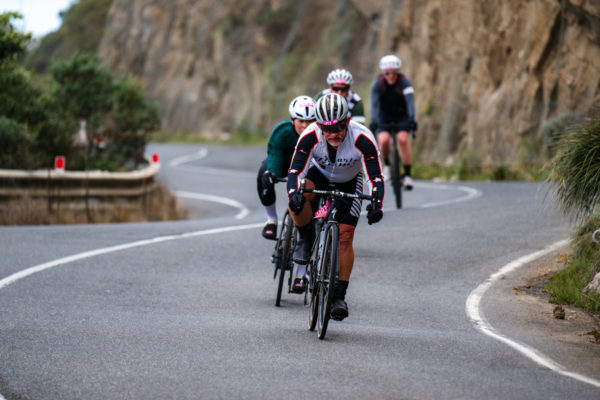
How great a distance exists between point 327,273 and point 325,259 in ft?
0.37

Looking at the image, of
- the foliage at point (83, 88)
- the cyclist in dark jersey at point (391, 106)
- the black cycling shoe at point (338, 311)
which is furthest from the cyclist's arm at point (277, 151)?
the foliage at point (83, 88)

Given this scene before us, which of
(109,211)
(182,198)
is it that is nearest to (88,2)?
(182,198)

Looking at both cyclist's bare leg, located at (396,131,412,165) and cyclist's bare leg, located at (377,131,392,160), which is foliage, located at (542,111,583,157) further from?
cyclist's bare leg, located at (377,131,392,160)

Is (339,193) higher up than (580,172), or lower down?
lower down

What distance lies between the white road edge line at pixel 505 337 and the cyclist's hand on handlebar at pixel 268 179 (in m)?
2.24

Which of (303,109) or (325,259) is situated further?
(303,109)

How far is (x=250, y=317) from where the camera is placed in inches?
332

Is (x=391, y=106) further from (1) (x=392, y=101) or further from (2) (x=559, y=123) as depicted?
(2) (x=559, y=123)

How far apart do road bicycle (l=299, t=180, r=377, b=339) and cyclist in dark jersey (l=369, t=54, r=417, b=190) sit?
706cm

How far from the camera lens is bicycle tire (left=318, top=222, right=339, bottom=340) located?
731cm

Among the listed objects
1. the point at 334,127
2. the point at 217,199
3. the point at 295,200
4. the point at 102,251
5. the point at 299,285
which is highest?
the point at 334,127

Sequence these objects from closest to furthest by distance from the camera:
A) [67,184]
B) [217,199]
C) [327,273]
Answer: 1. [327,273]
2. [67,184]
3. [217,199]

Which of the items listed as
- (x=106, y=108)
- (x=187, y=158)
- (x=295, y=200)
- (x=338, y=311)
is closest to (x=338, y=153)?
(x=295, y=200)

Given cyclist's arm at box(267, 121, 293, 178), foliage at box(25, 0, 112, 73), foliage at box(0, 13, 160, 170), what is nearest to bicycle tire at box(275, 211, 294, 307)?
cyclist's arm at box(267, 121, 293, 178)
